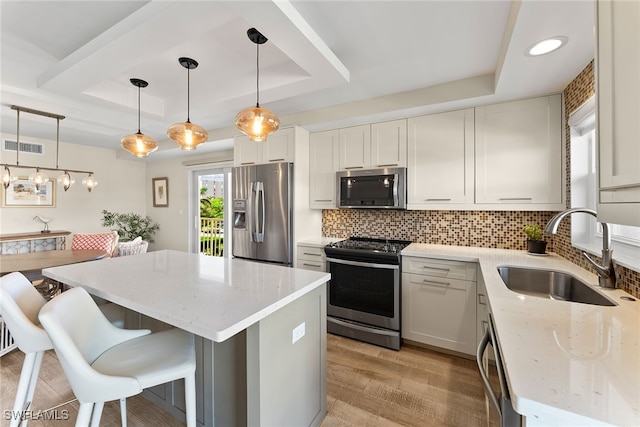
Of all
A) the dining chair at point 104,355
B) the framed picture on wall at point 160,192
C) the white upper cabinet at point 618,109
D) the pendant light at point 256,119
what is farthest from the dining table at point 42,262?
the white upper cabinet at point 618,109

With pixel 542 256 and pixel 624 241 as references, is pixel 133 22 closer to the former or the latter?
pixel 624 241

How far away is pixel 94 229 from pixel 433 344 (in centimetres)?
589

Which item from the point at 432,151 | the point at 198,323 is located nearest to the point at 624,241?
the point at 432,151

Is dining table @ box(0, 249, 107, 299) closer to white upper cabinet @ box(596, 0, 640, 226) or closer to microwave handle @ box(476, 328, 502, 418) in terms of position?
microwave handle @ box(476, 328, 502, 418)

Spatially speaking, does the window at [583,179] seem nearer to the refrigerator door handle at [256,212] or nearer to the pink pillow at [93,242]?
the refrigerator door handle at [256,212]

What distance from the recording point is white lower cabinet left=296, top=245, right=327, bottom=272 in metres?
2.92

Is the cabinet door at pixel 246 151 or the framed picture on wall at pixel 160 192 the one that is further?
the framed picture on wall at pixel 160 192

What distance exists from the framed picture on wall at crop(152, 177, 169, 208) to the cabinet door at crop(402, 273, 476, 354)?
4.96 meters

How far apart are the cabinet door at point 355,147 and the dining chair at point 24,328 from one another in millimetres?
2679

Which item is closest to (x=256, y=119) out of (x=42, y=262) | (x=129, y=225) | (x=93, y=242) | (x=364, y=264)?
(x=364, y=264)

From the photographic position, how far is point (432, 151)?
8.72ft

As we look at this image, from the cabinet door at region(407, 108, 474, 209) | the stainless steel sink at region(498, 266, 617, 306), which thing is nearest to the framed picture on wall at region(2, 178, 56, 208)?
the cabinet door at region(407, 108, 474, 209)

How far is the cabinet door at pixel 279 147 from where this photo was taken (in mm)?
3088

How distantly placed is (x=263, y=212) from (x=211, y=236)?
2.44 meters
